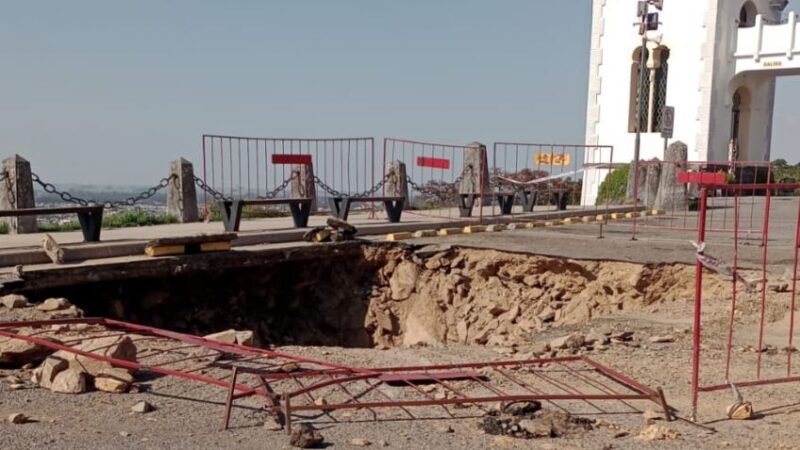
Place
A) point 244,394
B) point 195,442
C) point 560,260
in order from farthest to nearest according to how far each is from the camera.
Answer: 1. point 560,260
2. point 244,394
3. point 195,442

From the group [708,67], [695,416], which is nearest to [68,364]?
[695,416]

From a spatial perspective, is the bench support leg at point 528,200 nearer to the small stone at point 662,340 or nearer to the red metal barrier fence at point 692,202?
the red metal barrier fence at point 692,202

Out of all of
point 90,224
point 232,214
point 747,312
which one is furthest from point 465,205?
point 747,312

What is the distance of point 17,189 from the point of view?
12680 millimetres

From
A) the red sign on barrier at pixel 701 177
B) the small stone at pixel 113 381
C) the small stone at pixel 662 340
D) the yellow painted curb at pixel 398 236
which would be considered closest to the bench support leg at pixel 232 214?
the yellow painted curb at pixel 398 236

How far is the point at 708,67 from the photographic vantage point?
1036 inches

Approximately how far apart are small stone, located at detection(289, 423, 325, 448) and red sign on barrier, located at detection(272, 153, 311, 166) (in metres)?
11.5

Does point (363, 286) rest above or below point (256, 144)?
below

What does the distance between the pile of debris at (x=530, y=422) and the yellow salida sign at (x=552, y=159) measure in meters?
17.7

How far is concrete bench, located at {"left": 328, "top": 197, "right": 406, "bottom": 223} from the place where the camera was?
13.9m

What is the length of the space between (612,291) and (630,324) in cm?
190

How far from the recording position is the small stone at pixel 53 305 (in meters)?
7.60

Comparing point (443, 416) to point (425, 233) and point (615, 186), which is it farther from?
point (615, 186)

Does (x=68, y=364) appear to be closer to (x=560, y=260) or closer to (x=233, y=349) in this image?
(x=233, y=349)
